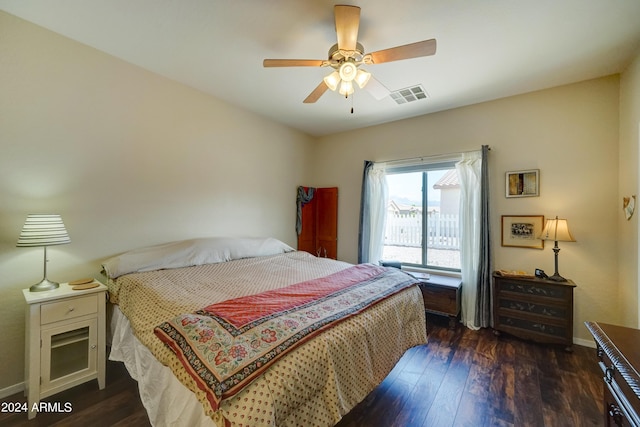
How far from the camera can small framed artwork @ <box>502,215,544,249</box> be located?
2908mm

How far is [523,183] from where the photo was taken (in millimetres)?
2992

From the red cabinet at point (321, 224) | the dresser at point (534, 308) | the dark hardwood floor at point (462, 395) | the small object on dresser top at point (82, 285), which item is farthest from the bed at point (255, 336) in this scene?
the red cabinet at point (321, 224)

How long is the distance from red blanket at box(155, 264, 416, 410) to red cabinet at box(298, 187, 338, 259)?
2645 mm

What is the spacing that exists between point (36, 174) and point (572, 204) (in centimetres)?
511

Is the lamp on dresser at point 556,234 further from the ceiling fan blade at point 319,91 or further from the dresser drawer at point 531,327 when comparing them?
the ceiling fan blade at point 319,91

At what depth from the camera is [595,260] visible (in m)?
2.64

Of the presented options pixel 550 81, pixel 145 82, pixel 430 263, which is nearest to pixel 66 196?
pixel 145 82

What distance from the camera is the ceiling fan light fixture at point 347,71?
189 cm

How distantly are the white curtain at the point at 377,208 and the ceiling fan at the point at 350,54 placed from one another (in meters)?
1.99

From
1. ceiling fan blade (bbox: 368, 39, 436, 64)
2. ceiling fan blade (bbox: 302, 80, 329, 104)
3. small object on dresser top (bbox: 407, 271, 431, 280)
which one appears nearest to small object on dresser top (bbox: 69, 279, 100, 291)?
ceiling fan blade (bbox: 302, 80, 329, 104)

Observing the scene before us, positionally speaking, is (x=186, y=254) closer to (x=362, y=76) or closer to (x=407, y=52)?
(x=362, y=76)

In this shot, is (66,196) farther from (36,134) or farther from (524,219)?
(524,219)

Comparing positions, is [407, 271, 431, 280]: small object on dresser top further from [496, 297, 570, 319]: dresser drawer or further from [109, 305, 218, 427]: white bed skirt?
[109, 305, 218, 427]: white bed skirt

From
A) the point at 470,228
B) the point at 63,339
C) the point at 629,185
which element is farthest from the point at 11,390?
the point at 629,185
